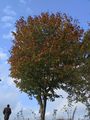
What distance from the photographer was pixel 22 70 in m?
55.9

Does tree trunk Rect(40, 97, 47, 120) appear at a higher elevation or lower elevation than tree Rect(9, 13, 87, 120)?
lower

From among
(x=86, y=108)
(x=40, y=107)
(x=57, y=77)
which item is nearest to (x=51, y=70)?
(x=57, y=77)

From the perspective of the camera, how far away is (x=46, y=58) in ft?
181

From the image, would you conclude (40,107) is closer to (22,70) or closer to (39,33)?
(22,70)

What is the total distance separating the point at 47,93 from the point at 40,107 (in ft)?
6.74

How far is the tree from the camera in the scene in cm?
5469

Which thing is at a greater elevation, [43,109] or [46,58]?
[46,58]

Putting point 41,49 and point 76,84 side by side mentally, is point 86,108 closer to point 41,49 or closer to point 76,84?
point 76,84

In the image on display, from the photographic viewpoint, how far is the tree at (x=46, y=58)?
179ft

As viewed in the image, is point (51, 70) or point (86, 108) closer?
point (51, 70)

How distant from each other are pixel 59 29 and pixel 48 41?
6.82 feet

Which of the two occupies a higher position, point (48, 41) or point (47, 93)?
point (48, 41)

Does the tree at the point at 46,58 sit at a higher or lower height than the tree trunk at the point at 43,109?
higher

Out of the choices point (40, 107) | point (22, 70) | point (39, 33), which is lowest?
point (40, 107)
